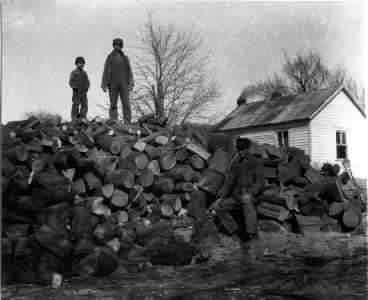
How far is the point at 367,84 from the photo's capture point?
5172 mm

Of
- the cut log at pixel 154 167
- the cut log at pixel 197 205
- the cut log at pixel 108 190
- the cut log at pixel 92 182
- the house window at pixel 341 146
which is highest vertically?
the house window at pixel 341 146

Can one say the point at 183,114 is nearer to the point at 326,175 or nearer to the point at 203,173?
the point at 203,173

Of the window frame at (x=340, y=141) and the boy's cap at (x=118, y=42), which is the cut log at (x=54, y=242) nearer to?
the boy's cap at (x=118, y=42)

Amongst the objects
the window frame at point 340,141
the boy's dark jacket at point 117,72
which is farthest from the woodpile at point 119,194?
the window frame at point 340,141

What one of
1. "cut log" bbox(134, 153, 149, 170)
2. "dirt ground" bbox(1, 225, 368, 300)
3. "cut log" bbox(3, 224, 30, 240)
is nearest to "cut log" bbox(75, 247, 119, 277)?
"dirt ground" bbox(1, 225, 368, 300)

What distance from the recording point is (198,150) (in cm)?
762

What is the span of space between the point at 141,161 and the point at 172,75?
1.85 metres

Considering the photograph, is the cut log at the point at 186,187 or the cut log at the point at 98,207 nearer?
the cut log at the point at 98,207

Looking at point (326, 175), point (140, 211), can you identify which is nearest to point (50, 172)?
point (140, 211)

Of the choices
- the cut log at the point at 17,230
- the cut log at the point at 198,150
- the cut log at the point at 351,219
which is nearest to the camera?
the cut log at the point at 17,230

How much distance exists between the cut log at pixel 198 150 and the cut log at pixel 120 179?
1.27 metres

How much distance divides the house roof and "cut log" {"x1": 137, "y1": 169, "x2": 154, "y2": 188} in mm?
9286

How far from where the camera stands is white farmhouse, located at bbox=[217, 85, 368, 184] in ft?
45.3

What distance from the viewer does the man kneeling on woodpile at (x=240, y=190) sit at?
6496 millimetres
